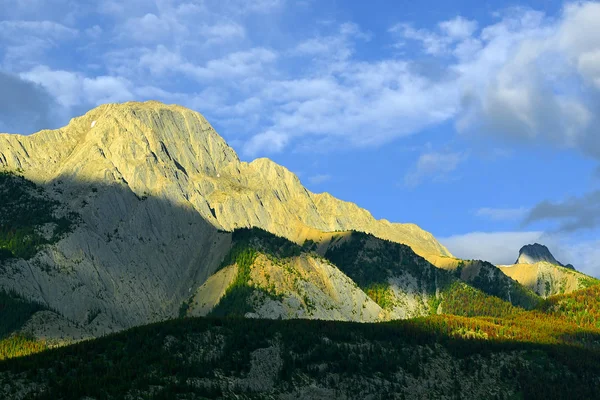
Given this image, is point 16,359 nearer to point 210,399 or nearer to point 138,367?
point 138,367

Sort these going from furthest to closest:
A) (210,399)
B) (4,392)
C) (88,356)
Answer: (88,356) < (210,399) < (4,392)

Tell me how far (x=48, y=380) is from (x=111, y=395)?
14698 mm

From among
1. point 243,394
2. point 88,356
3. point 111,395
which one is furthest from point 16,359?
point 243,394

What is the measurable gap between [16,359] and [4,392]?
80.9 ft

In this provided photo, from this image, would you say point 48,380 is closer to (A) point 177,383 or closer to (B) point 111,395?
(B) point 111,395

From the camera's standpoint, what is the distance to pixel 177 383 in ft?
619

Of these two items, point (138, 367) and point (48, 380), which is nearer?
point (48, 380)

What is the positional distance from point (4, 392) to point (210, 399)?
40560mm

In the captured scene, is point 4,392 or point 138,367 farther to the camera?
point 138,367

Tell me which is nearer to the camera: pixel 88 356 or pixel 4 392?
pixel 4 392

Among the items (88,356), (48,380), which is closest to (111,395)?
(48,380)

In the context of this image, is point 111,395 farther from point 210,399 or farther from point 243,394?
point 243,394

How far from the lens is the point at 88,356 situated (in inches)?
7785

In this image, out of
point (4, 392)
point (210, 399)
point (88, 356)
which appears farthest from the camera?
point (88, 356)
